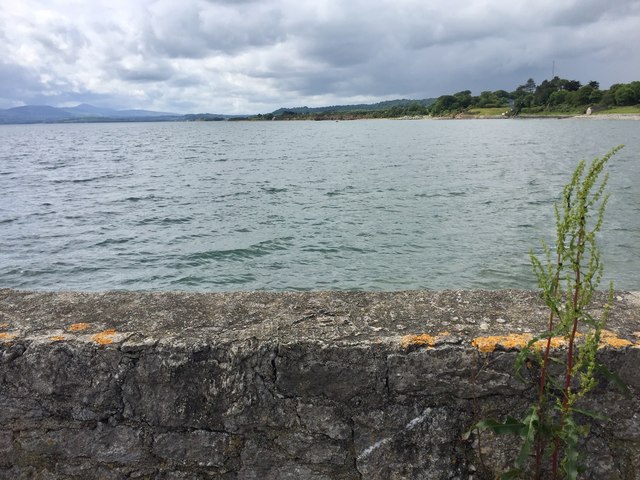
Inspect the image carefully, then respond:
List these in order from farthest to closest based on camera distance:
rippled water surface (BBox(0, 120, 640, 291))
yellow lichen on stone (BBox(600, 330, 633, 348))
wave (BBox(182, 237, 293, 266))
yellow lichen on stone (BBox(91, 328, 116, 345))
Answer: wave (BBox(182, 237, 293, 266)) < rippled water surface (BBox(0, 120, 640, 291)) < yellow lichen on stone (BBox(91, 328, 116, 345)) < yellow lichen on stone (BBox(600, 330, 633, 348))

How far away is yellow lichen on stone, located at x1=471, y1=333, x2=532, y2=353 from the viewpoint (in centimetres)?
236

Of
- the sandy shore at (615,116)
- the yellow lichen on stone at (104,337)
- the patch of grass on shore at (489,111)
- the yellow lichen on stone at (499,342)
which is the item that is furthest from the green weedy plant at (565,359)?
the patch of grass on shore at (489,111)

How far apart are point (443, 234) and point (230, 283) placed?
21.9 feet

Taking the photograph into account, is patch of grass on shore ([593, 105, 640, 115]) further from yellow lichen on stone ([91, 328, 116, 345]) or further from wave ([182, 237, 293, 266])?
yellow lichen on stone ([91, 328, 116, 345])

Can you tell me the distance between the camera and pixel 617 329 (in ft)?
8.28

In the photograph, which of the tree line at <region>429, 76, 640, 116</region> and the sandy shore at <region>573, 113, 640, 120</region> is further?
the tree line at <region>429, 76, 640, 116</region>


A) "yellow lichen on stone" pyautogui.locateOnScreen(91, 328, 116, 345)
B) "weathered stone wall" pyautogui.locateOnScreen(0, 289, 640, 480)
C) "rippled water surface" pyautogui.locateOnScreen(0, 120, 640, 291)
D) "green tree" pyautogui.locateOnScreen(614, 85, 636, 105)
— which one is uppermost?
"yellow lichen on stone" pyautogui.locateOnScreen(91, 328, 116, 345)

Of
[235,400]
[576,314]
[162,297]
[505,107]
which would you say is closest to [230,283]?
[162,297]

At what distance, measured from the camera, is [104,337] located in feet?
8.37

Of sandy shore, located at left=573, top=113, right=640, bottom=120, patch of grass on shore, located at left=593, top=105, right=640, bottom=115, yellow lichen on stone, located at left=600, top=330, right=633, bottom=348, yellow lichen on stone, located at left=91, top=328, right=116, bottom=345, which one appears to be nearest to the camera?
yellow lichen on stone, located at left=600, top=330, right=633, bottom=348

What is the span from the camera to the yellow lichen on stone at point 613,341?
234cm

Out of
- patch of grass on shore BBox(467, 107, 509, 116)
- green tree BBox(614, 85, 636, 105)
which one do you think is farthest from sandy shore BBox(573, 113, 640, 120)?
patch of grass on shore BBox(467, 107, 509, 116)

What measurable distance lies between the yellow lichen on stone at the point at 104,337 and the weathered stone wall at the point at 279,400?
1cm

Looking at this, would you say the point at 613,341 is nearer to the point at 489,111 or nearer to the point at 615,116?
the point at 615,116
